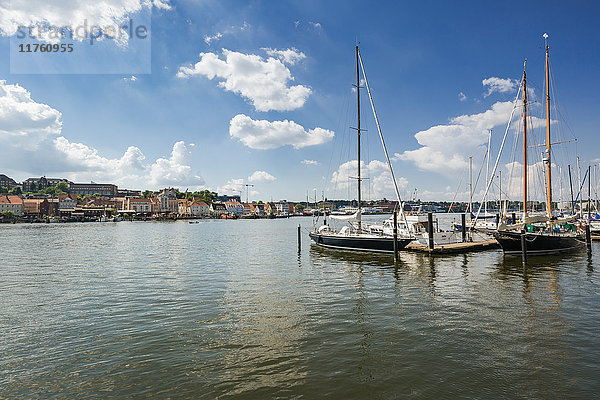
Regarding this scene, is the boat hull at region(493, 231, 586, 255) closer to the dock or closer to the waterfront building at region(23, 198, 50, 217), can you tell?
the dock

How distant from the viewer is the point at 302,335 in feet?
35.2

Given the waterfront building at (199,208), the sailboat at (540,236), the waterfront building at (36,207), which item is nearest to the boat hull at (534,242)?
the sailboat at (540,236)

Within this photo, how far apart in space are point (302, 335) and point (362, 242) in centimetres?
2044

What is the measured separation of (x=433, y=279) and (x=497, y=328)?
346 inches

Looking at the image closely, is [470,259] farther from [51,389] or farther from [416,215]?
[51,389]

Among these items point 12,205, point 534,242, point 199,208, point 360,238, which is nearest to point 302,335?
point 360,238

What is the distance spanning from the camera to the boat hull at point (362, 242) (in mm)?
28444

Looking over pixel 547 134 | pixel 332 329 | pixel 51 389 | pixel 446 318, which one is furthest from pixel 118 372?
pixel 547 134

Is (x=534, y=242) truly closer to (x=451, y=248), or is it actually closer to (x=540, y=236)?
(x=540, y=236)

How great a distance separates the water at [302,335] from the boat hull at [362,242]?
7.21m

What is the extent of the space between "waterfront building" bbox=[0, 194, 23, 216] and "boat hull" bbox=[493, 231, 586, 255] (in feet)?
598

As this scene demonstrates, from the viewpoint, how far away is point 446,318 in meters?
12.3

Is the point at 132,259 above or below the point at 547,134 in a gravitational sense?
below

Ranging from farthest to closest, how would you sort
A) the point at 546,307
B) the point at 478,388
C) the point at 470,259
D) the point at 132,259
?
1. the point at 132,259
2. the point at 470,259
3. the point at 546,307
4. the point at 478,388
